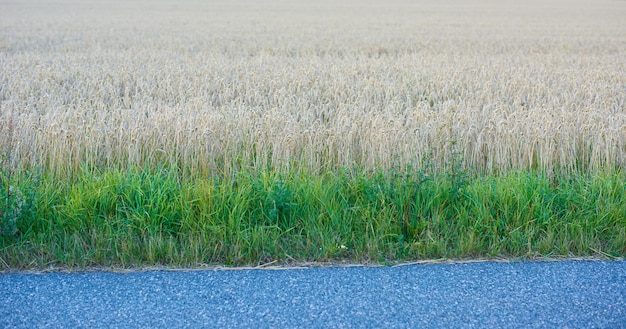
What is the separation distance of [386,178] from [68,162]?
2.78m

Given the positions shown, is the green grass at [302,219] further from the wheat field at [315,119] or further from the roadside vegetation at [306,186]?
the wheat field at [315,119]

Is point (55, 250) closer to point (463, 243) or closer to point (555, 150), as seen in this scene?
point (463, 243)

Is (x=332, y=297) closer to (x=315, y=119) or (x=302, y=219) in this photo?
(x=302, y=219)

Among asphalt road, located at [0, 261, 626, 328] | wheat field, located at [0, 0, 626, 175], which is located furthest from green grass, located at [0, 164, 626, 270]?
wheat field, located at [0, 0, 626, 175]

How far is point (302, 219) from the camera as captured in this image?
4352 mm

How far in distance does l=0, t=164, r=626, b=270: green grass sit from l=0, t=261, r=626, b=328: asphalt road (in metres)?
0.28

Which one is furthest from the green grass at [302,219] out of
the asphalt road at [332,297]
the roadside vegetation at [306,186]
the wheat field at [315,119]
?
the wheat field at [315,119]

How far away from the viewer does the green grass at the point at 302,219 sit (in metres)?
3.93

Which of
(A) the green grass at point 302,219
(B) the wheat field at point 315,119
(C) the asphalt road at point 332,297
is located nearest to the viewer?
(C) the asphalt road at point 332,297

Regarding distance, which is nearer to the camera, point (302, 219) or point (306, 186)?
point (302, 219)

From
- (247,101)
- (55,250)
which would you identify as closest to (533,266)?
(55,250)

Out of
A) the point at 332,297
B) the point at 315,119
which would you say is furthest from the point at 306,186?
the point at 315,119

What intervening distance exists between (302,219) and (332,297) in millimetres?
1172

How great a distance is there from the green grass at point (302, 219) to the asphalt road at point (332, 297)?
0.93 ft
